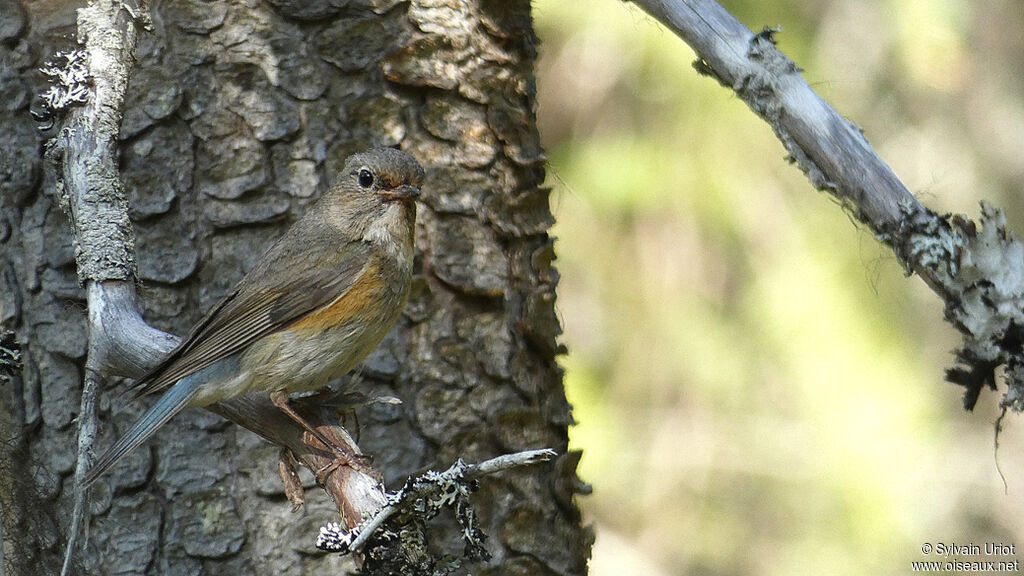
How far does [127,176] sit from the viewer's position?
11.7ft

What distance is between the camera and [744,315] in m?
6.12

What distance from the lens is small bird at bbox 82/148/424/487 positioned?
3.33 m

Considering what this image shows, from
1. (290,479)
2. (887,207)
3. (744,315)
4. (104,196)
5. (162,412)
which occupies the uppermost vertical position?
(744,315)

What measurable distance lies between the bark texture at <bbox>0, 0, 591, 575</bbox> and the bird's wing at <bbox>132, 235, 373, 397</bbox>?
16cm

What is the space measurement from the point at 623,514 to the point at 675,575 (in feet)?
1.54

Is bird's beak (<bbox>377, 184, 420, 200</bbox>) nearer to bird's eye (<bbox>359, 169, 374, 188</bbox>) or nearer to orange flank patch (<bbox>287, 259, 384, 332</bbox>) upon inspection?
bird's eye (<bbox>359, 169, 374, 188</bbox>)

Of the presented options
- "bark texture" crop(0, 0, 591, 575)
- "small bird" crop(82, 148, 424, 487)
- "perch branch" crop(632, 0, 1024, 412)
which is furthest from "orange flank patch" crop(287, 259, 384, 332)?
"perch branch" crop(632, 0, 1024, 412)

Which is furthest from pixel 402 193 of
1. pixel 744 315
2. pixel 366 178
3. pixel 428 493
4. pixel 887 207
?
pixel 744 315

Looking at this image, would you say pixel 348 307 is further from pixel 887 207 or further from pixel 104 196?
pixel 887 207

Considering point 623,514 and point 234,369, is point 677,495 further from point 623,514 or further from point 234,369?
point 234,369

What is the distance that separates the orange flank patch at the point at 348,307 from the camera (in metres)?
3.43

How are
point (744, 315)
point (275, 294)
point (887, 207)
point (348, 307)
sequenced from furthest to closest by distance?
point (744, 315)
point (275, 294)
point (348, 307)
point (887, 207)

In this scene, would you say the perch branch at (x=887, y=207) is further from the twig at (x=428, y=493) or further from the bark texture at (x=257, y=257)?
the twig at (x=428, y=493)

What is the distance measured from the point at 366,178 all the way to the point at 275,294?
0.52 meters
